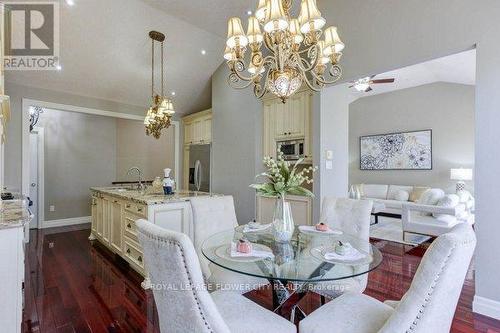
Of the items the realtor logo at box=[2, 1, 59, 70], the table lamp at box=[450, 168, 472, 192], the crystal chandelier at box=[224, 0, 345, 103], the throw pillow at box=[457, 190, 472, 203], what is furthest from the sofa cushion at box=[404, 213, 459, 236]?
the realtor logo at box=[2, 1, 59, 70]

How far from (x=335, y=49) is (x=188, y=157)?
436 cm

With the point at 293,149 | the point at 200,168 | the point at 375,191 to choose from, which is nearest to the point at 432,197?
the point at 375,191

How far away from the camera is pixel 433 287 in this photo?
0.94 m

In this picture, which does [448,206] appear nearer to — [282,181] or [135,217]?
[282,181]

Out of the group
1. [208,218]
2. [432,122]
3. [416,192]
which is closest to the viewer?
[208,218]

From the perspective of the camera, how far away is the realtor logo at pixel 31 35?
3.12m

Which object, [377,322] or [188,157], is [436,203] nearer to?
[377,322]

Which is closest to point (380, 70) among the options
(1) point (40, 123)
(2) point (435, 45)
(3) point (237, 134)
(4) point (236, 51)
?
(2) point (435, 45)

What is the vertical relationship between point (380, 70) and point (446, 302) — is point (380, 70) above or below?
above

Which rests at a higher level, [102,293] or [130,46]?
[130,46]

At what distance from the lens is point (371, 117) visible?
7.35 m

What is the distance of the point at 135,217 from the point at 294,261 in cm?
208

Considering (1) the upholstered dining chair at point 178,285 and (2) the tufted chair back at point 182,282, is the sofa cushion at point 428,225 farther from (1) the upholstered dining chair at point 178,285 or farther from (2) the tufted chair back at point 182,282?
(2) the tufted chair back at point 182,282

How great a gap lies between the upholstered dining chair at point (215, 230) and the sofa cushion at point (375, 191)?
17.9ft
